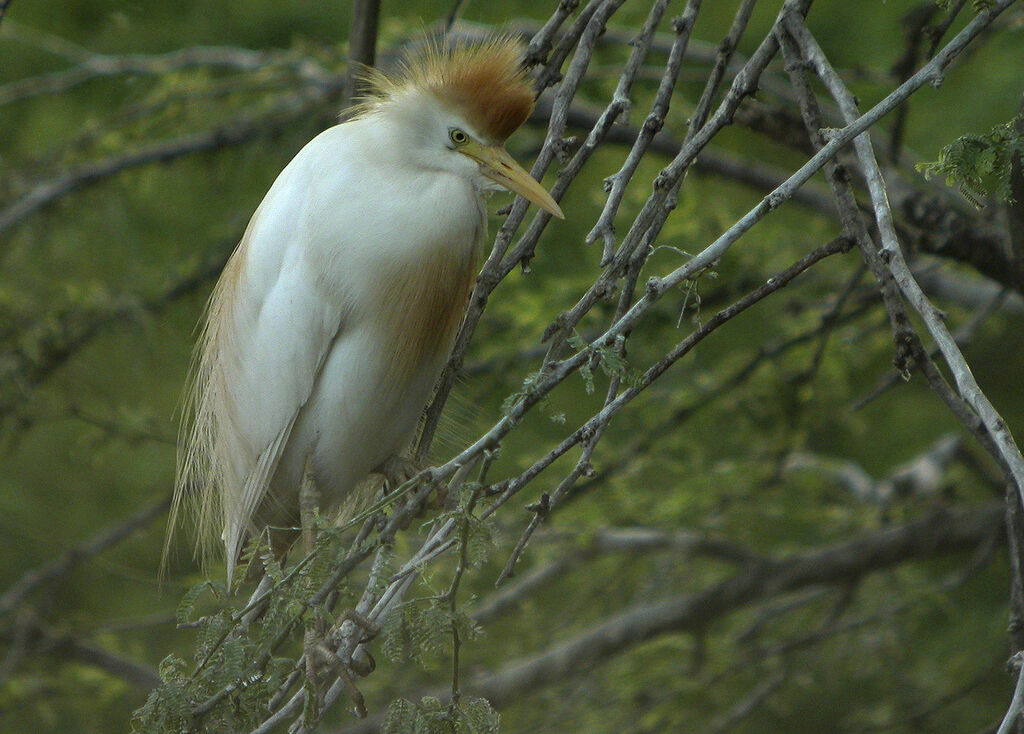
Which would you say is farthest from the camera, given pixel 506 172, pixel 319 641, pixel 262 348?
pixel 262 348

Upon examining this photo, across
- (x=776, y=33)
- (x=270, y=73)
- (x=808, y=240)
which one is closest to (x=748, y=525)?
(x=808, y=240)

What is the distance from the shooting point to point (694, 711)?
5578 millimetres

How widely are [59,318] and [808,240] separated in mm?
3396

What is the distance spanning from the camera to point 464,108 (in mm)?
2686

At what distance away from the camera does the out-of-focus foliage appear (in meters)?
4.70

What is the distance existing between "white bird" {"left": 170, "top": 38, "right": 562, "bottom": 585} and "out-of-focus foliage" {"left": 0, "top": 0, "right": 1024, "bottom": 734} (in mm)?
785

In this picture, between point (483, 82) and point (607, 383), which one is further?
point (607, 383)

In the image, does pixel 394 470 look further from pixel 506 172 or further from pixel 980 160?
pixel 980 160

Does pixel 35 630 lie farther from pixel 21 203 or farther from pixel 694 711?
pixel 694 711

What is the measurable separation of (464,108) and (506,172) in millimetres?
200

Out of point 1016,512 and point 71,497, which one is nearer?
point 1016,512

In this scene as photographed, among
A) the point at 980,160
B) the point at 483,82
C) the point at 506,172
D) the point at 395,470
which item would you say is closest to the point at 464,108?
the point at 483,82

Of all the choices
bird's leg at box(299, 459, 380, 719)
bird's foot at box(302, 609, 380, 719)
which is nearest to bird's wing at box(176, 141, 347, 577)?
bird's leg at box(299, 459, 380, 719)

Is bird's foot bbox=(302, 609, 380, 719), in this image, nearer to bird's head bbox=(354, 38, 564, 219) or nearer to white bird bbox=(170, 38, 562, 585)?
white bird bbox=(170, 38, 562, 585)
